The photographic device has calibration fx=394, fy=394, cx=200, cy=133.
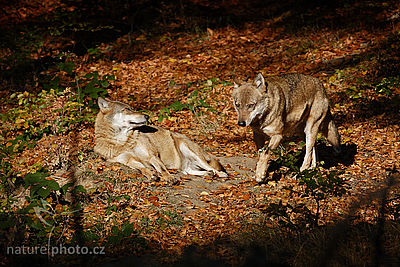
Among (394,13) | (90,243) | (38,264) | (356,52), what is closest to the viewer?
(38,264)

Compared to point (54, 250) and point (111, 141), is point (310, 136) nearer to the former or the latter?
point (111, 141)

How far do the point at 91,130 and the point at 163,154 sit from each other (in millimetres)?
2860

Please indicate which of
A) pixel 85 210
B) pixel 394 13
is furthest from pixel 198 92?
pixel 394 13

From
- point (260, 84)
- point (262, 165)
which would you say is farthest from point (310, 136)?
point (260, 84)

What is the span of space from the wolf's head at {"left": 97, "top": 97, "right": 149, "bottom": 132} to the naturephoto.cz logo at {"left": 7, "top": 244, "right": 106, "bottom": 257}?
344 centimetres

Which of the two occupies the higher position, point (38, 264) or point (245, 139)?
point (38, 264)

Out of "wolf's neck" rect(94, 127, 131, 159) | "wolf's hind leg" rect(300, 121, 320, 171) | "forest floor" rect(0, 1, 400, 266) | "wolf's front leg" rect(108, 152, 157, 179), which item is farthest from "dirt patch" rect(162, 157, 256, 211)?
"wolf's neck" rect(94, 127, 131, 159)

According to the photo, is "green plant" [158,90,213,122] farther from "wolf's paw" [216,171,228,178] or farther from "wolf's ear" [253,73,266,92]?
"wolf's ear" [253,73,266,92]

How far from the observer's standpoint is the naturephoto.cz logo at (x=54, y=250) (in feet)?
16.3

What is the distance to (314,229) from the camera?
5.11 meters

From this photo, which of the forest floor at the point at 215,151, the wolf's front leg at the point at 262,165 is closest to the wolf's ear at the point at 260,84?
the wolf's front leg at the point at 262,165

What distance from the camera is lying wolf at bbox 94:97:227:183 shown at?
7.98m

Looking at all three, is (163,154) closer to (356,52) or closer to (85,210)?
(85,210)

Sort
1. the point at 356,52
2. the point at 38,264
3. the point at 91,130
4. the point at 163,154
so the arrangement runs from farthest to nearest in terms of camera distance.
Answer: the point at 356,52
the point at 91,130
the point at 163,154
the point at 38,264
